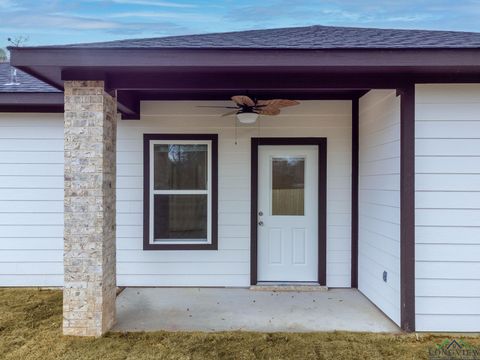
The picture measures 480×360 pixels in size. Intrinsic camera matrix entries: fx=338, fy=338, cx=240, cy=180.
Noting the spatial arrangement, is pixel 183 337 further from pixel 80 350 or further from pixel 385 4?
pixel 385 4

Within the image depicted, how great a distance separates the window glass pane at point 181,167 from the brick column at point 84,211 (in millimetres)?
1650

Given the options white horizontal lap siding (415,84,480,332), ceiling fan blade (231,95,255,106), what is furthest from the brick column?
white horizontal lap siding (415,84,480,332)

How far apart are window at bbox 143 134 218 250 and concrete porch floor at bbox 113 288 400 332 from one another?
775mm

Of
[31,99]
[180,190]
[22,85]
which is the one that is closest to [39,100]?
[31,99]

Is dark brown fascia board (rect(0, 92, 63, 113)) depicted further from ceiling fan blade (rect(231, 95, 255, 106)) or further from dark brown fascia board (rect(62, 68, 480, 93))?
ceiling fan blade (rect(231, 95, 255, 106))

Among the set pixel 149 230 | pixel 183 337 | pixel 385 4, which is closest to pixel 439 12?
pixel 385 4

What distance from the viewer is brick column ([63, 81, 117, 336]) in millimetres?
3125

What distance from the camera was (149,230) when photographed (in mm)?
4734

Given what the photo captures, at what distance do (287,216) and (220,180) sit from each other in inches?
42.4

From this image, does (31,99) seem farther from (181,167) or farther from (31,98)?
(181,167)

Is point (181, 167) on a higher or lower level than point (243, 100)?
lower

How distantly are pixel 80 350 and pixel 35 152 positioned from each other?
9.77ft

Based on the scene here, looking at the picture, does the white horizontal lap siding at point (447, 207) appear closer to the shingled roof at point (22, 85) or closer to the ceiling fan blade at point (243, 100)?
the ceiling fan blade at point (243, 100)

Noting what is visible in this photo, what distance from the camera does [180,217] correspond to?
4805 mm
